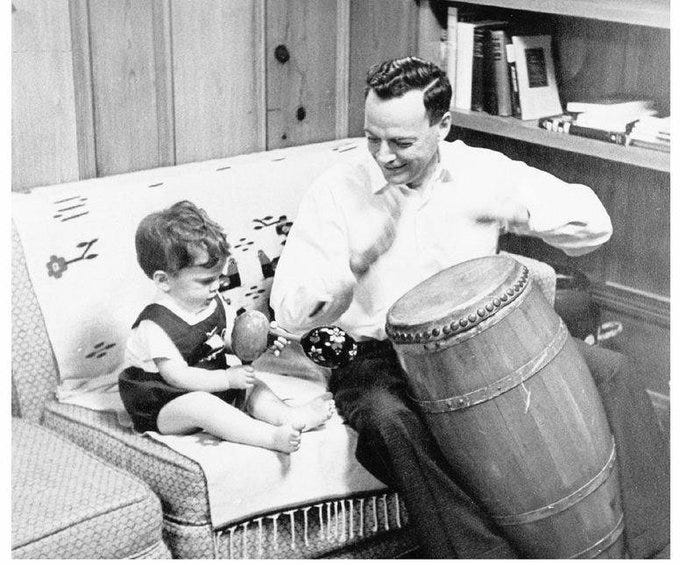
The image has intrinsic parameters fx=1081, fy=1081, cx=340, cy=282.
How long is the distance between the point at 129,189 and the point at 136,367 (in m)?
0.49

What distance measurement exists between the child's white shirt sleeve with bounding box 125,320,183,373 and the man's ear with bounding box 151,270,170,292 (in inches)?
3.1

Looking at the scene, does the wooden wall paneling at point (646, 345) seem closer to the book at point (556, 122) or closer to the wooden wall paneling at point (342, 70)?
the book at point (556, 122)

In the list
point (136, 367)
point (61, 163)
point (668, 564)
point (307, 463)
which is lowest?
point (668, 564)

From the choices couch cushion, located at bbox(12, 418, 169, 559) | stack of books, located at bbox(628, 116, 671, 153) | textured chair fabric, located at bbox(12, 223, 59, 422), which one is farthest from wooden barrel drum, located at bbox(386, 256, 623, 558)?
stack of books, located at bbox(628, 116, 671, 153)

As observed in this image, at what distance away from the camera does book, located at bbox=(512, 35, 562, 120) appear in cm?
322

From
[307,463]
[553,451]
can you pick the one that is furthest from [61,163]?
[553,451]

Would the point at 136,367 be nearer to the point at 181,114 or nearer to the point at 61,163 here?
the point at 61,163

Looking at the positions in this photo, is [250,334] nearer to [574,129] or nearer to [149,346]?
[149,346]

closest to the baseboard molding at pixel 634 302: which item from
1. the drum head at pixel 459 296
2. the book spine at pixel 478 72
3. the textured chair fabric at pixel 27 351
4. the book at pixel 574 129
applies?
the book at pixel 574 129

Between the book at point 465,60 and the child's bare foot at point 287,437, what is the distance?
1.45 metres

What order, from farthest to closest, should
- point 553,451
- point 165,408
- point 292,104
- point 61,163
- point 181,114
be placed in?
→ point 292,104 < point 181,114 < point 61,163 < point 165,408 < point 553,451

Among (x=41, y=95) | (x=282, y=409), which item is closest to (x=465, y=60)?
(x=41, y=95)

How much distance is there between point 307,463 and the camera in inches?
90.4

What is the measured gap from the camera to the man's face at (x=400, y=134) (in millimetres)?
2410
